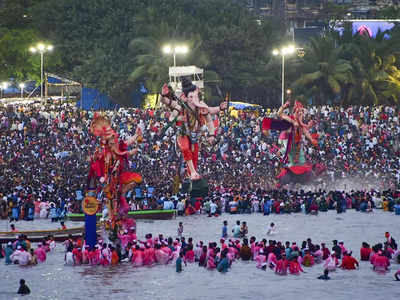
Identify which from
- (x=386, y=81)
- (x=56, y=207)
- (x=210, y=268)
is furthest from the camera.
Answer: (x=386, y=81)

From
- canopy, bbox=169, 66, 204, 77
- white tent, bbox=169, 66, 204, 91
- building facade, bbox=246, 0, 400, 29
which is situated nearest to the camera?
white tent, bbox=169, 66, 204, 91

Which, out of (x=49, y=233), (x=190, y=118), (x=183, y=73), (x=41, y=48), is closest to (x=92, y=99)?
(x=183, y=73)

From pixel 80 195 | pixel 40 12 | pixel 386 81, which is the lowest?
pixel 80 195

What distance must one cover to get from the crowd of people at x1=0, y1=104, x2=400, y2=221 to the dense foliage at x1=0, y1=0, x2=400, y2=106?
30.3 ft

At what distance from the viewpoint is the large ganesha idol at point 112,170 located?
3797 cm

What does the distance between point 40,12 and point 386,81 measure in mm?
26124

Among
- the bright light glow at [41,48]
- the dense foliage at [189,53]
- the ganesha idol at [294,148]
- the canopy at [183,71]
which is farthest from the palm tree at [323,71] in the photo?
the ganesha idol at [294,148]

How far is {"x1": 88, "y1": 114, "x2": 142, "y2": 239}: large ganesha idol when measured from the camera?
125ft

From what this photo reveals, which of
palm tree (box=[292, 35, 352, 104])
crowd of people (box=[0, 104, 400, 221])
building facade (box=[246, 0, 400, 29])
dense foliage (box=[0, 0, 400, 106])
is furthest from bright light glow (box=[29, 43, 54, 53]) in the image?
building facade (box=[246, 0, 400, 29])

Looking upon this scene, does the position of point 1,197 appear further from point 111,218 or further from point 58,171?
point 111,218

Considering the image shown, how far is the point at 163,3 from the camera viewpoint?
81000 mm

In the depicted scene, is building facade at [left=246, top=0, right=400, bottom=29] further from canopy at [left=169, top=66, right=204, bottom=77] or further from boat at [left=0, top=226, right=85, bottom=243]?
boat at [left=0, top=226, right=85, bottom=243]

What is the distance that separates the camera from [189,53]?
239ft

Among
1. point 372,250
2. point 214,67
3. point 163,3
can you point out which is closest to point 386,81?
point 214,67
